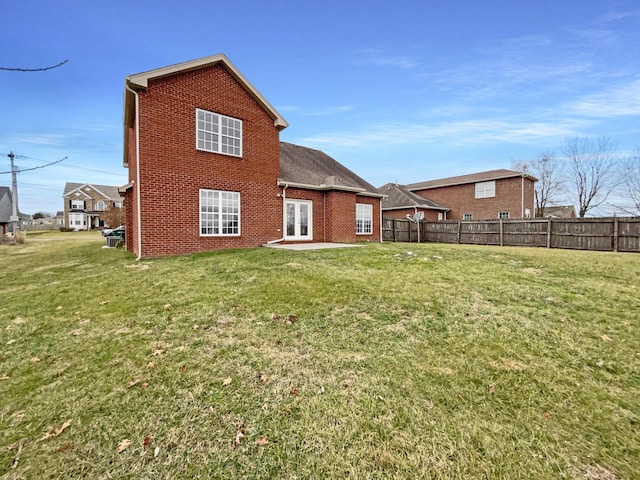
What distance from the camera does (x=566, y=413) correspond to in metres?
2.69

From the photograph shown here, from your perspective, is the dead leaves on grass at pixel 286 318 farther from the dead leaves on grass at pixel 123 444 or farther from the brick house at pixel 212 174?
the brick house at pixel 212 174

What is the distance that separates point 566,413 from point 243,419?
2.96m

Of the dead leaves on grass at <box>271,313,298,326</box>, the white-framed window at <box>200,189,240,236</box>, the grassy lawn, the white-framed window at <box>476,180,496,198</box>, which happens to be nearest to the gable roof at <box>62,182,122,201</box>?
the white-framed window at <box>200,189,240,236</box>

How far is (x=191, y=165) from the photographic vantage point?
37.7ft

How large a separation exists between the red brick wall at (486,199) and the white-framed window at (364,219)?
19.2 metres

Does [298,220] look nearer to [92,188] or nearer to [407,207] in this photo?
[407,207]

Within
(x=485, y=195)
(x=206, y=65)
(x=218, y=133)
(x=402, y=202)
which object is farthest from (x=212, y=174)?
(x=485, y=195)

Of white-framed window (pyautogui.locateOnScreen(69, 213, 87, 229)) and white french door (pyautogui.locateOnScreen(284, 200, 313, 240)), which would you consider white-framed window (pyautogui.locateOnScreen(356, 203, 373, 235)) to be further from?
white-framed window (pyautogui.locateOnScreen(69, 213, 87, 229))

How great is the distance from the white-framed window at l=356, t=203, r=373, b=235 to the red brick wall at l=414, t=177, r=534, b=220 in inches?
755

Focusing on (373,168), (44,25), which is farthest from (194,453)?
(373,168)

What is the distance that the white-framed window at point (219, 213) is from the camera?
11.9 meters

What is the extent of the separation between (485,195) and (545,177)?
1206 centimetres

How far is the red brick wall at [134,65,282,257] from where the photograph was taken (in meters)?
10.6

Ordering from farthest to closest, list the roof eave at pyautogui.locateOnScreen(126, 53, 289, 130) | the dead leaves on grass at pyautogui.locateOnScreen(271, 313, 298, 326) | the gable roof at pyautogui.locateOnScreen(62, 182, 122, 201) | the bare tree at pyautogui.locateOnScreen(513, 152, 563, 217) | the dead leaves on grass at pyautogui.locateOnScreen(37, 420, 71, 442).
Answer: the gable roof at pyautogui.locateOnScreen(62, 182, 122, 201)
the bare tree at pyautogui.locateOnScreen(513, 152, 563, 217)
the roof eave at pyautogui.locateOnScreen(126, 53, 289, 130)
the dead leaves on grass at pyautogui.locateOnScreen(271, 313, 298, 326)
the dead leaves on grass at pyautogui.locateOnScreen(37, 420, 71, 442)
